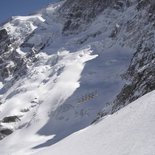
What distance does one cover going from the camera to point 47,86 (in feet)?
200

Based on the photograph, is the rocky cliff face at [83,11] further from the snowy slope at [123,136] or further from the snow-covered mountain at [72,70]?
the snowy slope at [123,136]

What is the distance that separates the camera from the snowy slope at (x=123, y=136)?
13.4 m

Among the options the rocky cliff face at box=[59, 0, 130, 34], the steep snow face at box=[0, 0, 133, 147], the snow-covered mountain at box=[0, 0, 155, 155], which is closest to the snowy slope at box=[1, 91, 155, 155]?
the snow-covered mountain at box=[0, 0, 155, 155]

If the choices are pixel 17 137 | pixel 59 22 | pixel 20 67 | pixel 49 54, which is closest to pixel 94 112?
pixel 17 137

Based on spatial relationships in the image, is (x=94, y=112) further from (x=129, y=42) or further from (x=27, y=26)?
(x=27, y=26)

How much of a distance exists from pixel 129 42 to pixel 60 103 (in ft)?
51.2

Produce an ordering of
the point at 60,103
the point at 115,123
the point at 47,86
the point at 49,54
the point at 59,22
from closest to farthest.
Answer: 1. the point at 115,123
2. the point at 60,103
3. the point at 47,86
4. the point at 49,54
5. the point at 59,22

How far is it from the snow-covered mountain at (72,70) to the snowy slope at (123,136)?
12.9 m

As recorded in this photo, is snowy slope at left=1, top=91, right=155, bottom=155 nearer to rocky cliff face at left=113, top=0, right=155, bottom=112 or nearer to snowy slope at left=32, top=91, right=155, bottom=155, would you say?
snowy slope at left=32, top=91, right=155, bottom=155

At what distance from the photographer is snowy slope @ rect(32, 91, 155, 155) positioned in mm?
13438

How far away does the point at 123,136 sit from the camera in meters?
15.2

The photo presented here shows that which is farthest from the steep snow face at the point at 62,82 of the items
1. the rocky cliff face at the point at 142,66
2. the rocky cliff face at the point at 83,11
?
the rocky cliff face at the point at 142,66

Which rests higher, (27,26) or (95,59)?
(27,26)

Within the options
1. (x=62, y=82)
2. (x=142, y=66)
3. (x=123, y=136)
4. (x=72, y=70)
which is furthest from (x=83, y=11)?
(x=123, y=136)
